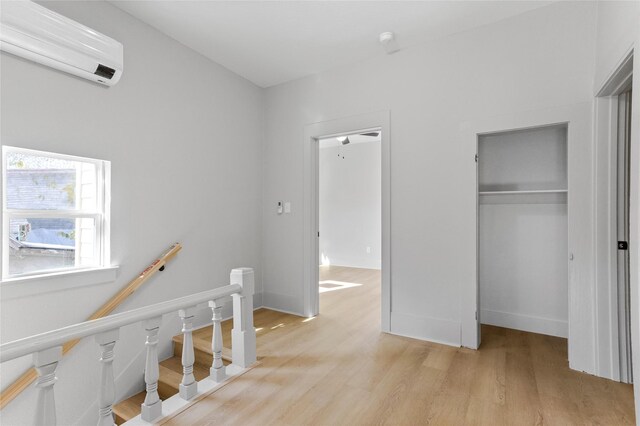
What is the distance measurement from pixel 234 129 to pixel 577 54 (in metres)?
3.30

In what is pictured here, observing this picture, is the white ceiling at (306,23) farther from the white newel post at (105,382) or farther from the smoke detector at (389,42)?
the white newel post at (105,382)

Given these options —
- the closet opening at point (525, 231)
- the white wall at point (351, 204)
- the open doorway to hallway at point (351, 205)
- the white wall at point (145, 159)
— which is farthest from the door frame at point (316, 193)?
the white wall at point (351, 204)

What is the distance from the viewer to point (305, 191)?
3.81 m

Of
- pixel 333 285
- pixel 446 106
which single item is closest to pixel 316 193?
pixel 446 106

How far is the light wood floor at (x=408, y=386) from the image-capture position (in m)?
1.86

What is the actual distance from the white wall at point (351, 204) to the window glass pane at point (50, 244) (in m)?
5.32

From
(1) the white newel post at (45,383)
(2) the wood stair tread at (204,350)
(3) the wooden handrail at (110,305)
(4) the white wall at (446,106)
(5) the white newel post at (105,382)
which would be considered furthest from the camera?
(2) the wood stair tread at (204,350)

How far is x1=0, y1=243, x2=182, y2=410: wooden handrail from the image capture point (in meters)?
2.05

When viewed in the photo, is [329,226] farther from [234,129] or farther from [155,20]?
[155,20]

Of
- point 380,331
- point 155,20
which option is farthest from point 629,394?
point 155,20

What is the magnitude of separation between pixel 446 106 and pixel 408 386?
2.39m

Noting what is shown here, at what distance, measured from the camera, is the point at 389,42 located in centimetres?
300

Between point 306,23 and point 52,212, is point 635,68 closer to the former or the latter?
point 306,23

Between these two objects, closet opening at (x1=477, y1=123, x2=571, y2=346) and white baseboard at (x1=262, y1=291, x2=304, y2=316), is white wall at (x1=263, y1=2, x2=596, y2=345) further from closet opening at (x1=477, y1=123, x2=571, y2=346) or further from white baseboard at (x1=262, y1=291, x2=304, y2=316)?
white baseboard at (x1=262, y1=291, x2=304, y2=316)
